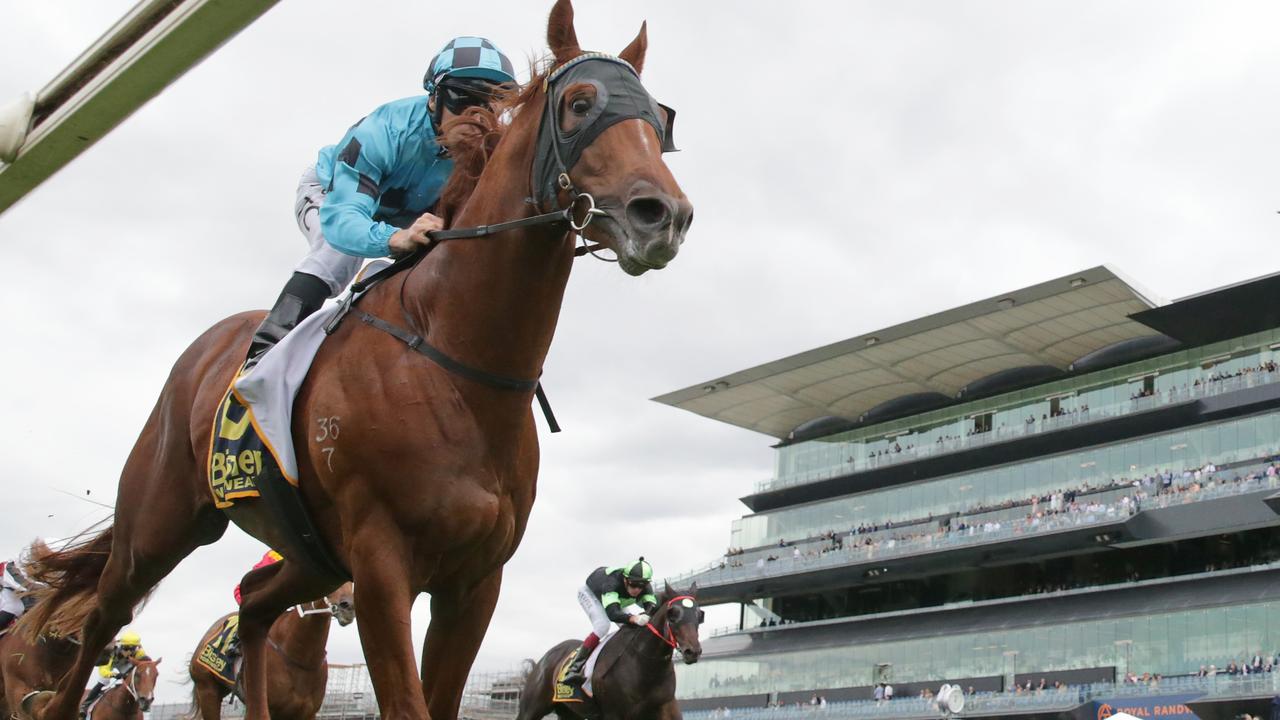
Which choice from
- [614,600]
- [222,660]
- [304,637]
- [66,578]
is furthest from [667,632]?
[66,578]

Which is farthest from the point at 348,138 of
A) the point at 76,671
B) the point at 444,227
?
the point at 76,671

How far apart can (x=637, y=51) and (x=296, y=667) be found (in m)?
6.66

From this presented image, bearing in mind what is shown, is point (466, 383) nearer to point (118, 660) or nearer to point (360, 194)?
point (360, 194)

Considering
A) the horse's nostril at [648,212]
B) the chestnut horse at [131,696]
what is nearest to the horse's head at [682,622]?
the chestnut horse at [131,696]

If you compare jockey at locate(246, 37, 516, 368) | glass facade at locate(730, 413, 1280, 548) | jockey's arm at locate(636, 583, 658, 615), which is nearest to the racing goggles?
jockey at locate(246, 37, 516, 368)

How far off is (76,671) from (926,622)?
46.6 metres

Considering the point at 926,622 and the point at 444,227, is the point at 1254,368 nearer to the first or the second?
the point at 926,622

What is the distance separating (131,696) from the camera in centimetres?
1335

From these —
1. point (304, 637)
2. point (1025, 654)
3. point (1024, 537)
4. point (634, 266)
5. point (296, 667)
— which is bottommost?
point (296, 667)

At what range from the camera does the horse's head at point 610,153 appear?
364 cm

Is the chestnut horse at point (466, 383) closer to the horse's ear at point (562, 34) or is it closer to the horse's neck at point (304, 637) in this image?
the horse's ear at point (562, 34)

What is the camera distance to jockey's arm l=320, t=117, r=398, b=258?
4609 millimetres

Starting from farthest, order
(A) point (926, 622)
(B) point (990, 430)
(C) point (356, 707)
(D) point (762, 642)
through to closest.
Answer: (D) point (762, 642)
(B) point (990, 430)
(A) point (926, 622)
(C) point (356, 707)

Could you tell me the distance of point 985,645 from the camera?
4538 cm
